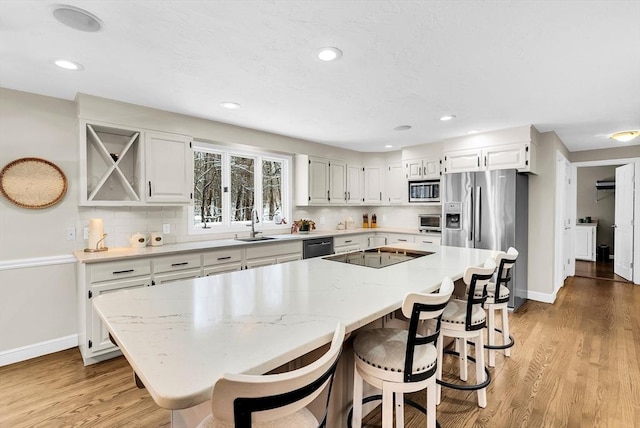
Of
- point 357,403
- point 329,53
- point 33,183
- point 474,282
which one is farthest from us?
point 33,183

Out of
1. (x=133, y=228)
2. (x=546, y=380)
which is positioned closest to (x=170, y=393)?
(x=546, y=380)

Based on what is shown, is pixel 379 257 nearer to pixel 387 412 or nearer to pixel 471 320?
pixel 471 320

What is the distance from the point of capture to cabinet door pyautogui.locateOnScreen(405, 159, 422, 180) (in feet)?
17.0

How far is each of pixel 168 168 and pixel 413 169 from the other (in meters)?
3.76

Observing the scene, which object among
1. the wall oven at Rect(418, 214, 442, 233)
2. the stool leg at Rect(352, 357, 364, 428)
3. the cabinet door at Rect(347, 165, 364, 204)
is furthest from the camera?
the cabinet door at Rect(347, 165, 364, 204)

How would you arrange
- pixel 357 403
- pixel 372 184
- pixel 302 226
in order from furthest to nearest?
pixel 372 184 → pixel 302 226 → pixel 357 403

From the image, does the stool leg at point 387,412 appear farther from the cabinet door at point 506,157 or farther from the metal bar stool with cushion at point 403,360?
the cabinet door at point 506,157

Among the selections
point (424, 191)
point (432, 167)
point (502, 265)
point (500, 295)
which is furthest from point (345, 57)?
point (424, 191)

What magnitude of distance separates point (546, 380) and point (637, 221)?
15.0ft

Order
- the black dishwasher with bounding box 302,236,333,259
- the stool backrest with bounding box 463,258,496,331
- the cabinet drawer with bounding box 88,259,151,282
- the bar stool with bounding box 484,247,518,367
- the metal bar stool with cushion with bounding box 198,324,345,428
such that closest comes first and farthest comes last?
1. the metal bar stool with cushion with bounding box 198,324,345,428
2. the stool backrest with bounding box 463,258,496,331
3. the bar stool with bounding box 484,247,518,367
4. the cabinet drawer with bounding box 88,259,151,282
5. the black dishwasher with bounding box 302,236,333,259

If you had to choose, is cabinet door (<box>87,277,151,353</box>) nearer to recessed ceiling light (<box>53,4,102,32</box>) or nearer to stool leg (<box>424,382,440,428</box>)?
recessed ceiling light (<box>53,4,102,32</box>)

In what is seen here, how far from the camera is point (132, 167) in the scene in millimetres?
3291

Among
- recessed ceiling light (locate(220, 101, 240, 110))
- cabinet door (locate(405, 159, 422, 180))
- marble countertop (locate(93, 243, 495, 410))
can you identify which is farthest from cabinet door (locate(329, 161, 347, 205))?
marble countertop (locate(93, 243, 495, 410))

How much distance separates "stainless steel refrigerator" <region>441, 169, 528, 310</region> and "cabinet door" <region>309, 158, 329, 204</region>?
1835 millimetres
